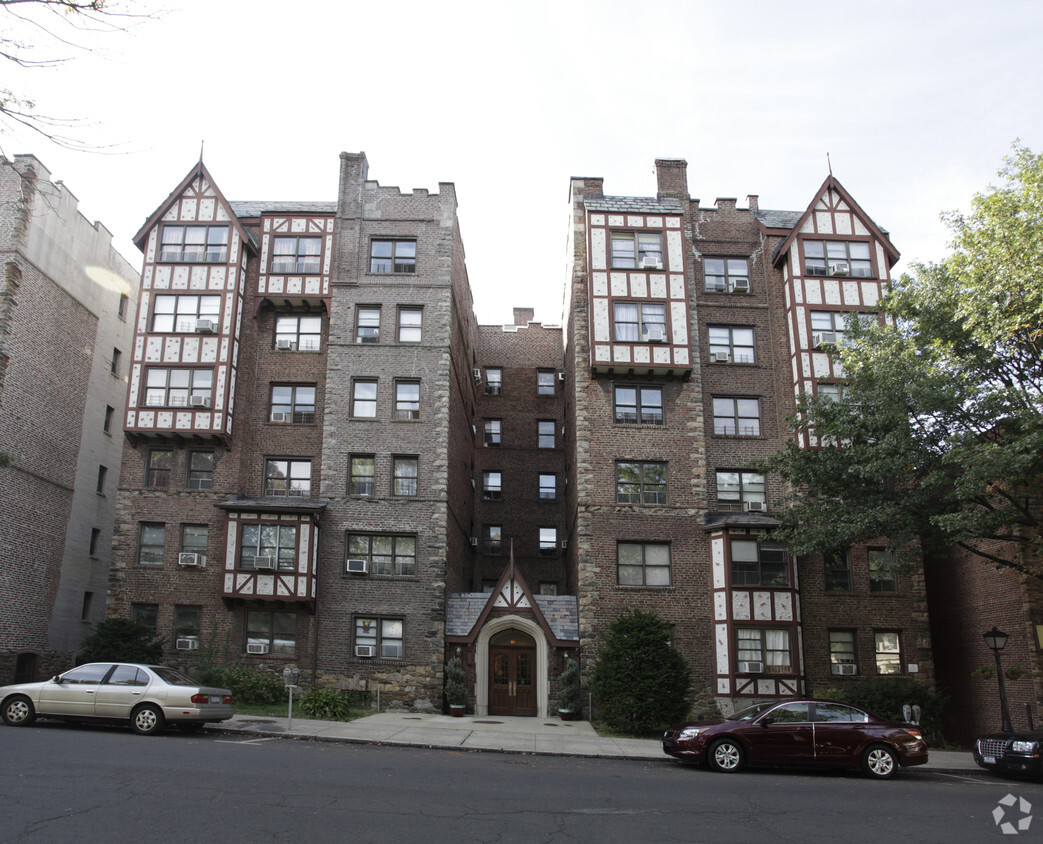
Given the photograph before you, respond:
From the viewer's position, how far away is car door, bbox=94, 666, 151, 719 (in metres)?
17.0

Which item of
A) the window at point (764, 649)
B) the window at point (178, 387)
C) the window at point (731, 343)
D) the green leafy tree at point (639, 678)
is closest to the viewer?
the green leafy tree at point (639, 678)

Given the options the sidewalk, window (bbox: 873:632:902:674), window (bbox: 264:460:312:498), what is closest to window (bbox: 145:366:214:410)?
window (bbox: 264:460:312:498)

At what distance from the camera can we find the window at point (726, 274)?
30.3 m

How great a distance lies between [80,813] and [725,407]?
24.3 metres

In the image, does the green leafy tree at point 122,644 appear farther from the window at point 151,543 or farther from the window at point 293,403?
the window at point 293,403

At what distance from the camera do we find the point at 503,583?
89.5 feet

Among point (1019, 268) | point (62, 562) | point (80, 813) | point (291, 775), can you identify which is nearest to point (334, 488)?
point (62, 562)

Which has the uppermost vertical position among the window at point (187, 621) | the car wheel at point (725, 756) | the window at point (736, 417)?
the window at point (736, 417)

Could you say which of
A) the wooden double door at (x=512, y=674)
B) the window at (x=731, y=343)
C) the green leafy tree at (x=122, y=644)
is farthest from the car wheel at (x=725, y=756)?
the green leafy tree at (x=122, y=644)

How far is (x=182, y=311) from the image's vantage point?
2944cm

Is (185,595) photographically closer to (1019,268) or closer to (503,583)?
(503,583)

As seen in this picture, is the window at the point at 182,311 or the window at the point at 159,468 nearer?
the window at the point at 159,468

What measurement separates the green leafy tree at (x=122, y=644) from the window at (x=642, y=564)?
50.8 feet

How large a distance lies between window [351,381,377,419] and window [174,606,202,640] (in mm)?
8686
